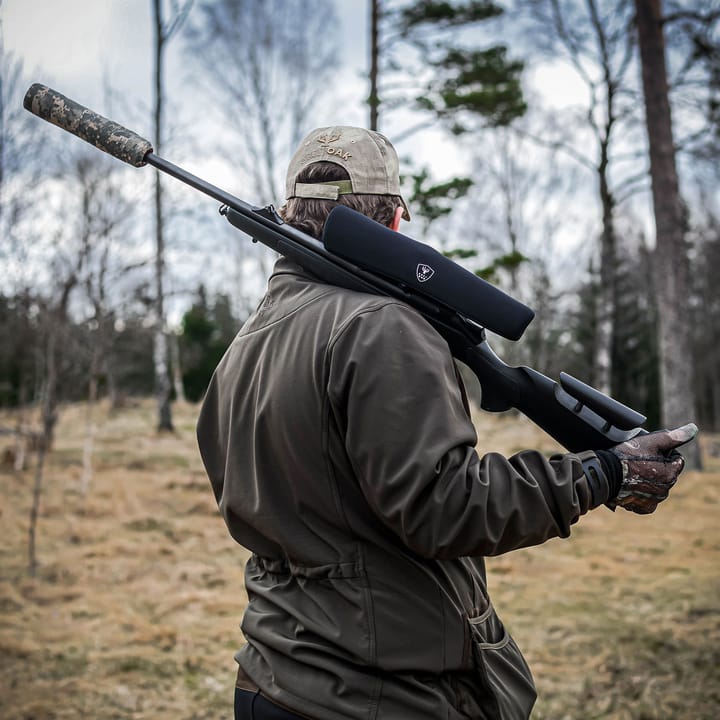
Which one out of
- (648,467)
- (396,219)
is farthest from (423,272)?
(648,467)

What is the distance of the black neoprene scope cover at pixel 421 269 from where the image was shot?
1.54 metres

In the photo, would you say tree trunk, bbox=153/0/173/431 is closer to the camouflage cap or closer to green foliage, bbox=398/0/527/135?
green foliage, bbox=398/0/527/135

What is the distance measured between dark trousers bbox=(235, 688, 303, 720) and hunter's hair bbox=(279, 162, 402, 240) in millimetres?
1006

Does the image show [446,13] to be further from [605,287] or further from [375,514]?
[375,514]

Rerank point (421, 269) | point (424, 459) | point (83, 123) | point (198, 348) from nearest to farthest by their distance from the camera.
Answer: point (424, 459) → point (421, 269) → point (83, 123) → point (198, 348)

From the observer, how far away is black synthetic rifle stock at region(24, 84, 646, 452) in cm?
155

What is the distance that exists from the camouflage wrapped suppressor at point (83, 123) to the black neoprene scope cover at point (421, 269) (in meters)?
0.68

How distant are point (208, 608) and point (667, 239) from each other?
8734 mm

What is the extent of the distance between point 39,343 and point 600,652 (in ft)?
27.0

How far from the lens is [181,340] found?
29.2 meters

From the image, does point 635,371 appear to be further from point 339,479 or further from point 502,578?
point 339,479

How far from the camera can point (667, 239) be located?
36.5ft

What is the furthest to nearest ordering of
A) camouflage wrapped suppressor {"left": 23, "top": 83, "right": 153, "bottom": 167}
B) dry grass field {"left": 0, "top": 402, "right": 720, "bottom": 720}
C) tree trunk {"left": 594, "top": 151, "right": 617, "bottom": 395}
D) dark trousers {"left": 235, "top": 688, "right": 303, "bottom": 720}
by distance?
tree trunk {"left": 594, "top": 151, "right": 617, "bottom": 395}, dry grass field {"left": 0, "top": 402, "right": 720, "bottom": 720}, camouflage wrapped suppressor {"left": 23, "top": 83, "right": 153, "bottom": 167}, dark trousers {"left": 235, "top": 688, "right": 303, "bottom": 720}

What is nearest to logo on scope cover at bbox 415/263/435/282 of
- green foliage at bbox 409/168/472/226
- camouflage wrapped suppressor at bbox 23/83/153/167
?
camouflage wrapped suppressor at bbox 23/83/153/167
